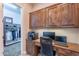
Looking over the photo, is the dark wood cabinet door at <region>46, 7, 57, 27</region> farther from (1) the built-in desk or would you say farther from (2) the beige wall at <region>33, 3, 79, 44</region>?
(1) the built-in desk

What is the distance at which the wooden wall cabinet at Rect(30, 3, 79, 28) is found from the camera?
1.77 meters

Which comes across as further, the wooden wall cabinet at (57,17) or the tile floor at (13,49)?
the wooden wall cabinet at (57,17)

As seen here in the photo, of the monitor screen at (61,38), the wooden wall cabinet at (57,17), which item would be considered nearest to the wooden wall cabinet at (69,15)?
the wooden wall cabinet at (57,17)

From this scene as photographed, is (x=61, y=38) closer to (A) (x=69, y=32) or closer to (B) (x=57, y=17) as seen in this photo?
(A) (x=69, y=32)

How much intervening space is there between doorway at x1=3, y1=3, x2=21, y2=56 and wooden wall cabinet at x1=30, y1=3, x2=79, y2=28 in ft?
0.86

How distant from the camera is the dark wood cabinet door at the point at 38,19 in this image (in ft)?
5.69

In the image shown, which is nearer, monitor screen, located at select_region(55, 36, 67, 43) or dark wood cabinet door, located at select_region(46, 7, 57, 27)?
monitor screen, located at select_region(55, 36, 67, 43)

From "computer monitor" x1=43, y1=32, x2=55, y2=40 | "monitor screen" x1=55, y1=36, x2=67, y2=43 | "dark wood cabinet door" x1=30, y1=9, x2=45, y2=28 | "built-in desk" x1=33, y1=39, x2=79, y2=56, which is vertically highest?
"dark wood cabinet door" x1=30, y1=9, x2=45, y2=28

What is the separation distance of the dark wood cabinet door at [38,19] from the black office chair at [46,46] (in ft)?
0.85

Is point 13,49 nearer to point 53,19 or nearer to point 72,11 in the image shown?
point 53,19

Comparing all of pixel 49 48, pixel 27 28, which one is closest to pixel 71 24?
pixel 49 48

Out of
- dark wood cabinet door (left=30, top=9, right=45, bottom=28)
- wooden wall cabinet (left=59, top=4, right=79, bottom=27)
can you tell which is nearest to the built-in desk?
dark wood cabinet door (left=30, top=9, right=45, bottom=28)

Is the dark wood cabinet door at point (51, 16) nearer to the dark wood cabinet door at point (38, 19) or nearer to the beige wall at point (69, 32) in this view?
the dark wood cabinet door at point (38, 19)

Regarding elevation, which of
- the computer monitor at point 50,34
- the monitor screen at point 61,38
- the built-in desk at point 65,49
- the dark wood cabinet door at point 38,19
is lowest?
the built-in desk at point 65,49
